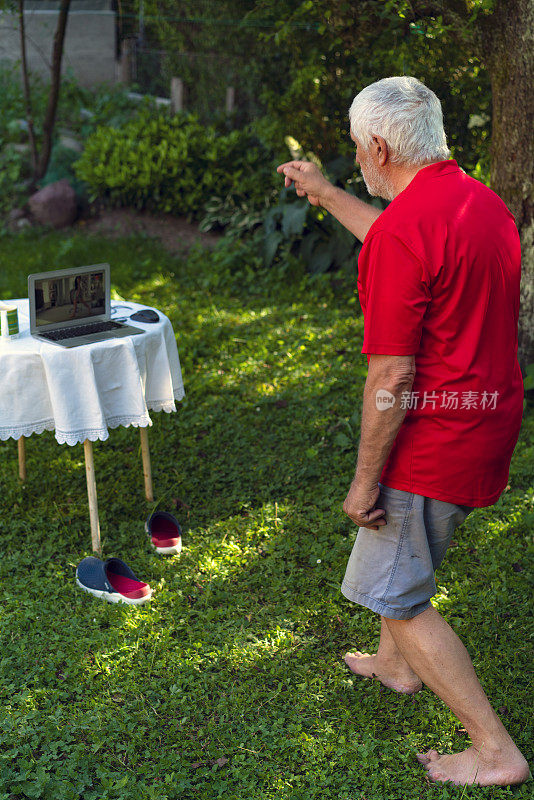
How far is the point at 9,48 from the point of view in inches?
493

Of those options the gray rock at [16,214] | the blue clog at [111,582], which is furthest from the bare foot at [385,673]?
the gray rock at [16,214]

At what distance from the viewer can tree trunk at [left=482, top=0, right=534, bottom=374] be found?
4.71 metres

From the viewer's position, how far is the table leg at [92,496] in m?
3.64

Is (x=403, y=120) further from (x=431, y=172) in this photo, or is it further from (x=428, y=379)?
Answer: (x=428, y=379)

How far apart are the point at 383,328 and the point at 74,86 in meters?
11.4

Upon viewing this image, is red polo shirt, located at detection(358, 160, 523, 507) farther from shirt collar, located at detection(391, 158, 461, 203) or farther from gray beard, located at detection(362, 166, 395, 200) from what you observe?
gray beard, located at detection(362, 166, 395, 200)

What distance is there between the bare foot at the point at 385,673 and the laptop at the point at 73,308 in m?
1.74

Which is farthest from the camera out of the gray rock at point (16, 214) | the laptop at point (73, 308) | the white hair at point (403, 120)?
the gray rock at point (16, 214)

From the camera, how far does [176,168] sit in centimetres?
916

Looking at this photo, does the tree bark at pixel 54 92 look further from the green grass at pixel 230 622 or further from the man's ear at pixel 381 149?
the man's ear at pixel 381 149

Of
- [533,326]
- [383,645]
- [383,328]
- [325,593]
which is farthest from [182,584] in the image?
[533,326]

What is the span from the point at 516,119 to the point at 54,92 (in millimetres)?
6348

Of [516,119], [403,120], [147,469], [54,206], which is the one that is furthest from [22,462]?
[54,206]

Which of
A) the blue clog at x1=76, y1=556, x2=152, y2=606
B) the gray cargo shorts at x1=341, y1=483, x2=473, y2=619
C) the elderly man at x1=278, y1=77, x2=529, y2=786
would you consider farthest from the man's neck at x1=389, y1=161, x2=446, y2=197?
the blue clog at x1=76, y1=556, x2=152, y2=606
